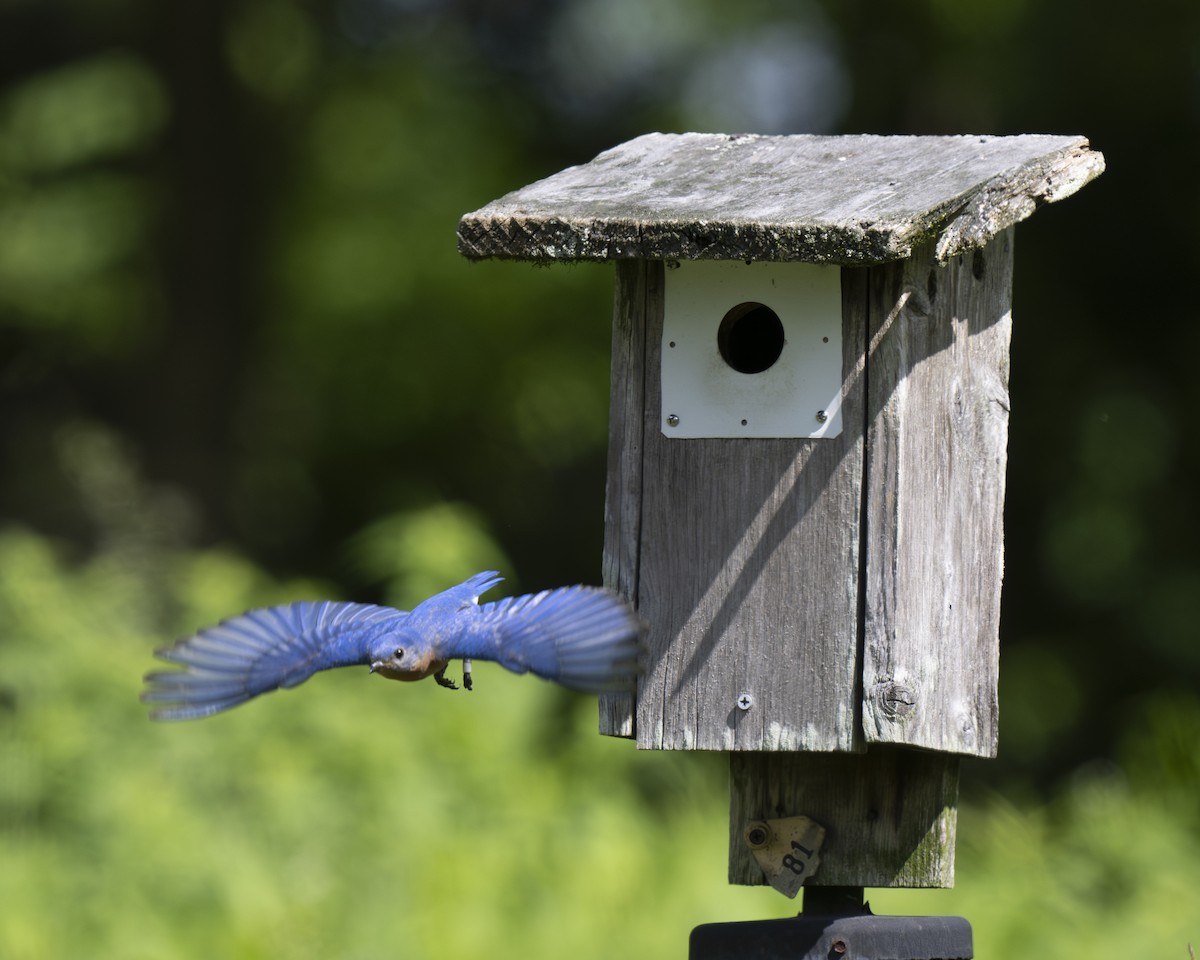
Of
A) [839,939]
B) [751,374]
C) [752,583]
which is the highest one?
[751,374]

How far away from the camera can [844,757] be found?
3408mm

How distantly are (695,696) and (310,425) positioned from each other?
360 inches

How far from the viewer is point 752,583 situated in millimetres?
3232

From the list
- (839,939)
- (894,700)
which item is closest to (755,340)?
(894,700)

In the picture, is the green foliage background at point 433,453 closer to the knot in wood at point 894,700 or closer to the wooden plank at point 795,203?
the knot in wood at point 894,700

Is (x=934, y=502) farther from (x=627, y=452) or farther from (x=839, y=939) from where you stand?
(x=839, y=939)

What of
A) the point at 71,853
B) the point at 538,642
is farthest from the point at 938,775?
the point at 71,853

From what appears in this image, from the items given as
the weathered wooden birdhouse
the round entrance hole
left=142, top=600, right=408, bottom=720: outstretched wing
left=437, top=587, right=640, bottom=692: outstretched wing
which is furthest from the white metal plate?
left=142, top=600, right=408, bottom=720: outstretched wing

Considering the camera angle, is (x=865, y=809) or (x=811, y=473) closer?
(x=811, y=473)

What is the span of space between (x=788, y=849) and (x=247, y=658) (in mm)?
1081

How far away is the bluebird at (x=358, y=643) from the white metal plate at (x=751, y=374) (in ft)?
1.76

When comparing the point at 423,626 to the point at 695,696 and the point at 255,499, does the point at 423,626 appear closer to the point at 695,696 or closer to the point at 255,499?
the point at 695,696

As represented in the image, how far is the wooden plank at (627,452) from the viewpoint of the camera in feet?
10.8

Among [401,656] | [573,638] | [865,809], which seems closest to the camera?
[573,638]
